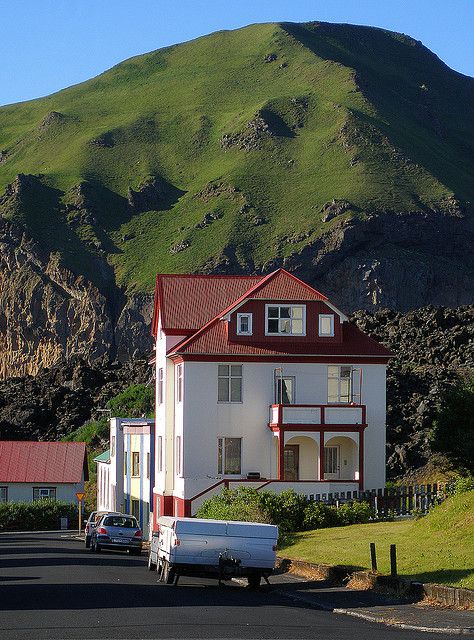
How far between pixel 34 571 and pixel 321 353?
22.2m

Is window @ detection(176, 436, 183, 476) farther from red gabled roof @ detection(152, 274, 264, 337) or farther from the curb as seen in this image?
the curb

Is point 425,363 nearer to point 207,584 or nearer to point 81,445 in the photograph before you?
point 81,445

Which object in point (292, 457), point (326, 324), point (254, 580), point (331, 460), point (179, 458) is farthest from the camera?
point (326, 324)

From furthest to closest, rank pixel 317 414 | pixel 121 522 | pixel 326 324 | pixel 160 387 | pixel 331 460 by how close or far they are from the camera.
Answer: pixel 160 387
pixel 326 324
pixel 331 460
pixel 317 414
pixel 121 522

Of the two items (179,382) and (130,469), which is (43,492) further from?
(179,382)

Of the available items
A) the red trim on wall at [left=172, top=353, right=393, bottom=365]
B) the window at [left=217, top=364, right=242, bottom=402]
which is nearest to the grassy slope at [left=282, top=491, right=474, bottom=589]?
the window at [left=217, top=364, right=242, bottom=402]

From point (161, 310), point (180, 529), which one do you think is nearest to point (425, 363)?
point (161, 310)

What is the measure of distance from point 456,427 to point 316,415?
5.41 meters

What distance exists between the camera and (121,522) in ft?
171

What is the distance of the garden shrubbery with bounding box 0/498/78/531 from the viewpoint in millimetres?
87375

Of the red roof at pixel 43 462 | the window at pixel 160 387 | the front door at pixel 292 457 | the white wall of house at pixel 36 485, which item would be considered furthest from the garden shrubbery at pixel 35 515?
the front door at pixel 292 457

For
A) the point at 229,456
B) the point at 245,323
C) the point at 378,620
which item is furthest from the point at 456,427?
the point at 378,620

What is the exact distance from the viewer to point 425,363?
9212 cm

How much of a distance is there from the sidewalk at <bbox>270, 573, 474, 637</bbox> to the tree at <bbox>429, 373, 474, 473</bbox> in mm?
24119
